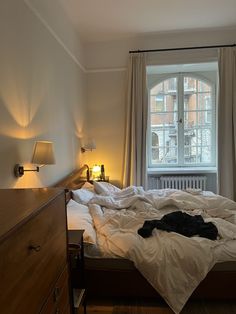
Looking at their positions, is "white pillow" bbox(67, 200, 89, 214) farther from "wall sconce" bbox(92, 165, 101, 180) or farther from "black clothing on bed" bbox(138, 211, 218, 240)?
"wall sconce" bbox(92, 165, 101, 180)

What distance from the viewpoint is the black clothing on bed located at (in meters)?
2.26

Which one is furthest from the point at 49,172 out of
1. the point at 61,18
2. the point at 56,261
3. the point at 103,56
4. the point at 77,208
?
the point at 103,56

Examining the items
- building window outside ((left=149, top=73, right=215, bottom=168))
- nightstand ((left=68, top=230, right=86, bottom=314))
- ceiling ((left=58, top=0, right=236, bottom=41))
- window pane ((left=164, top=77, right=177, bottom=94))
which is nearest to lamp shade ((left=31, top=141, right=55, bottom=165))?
nightstand ((left=68, top=230, right=86, bottom=314))

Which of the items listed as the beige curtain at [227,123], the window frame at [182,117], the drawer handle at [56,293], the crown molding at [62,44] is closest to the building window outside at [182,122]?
the window frame at [182,117]

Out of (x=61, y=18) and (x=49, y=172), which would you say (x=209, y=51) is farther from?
(x=49, y=172)

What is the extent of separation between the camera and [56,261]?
3.94ft

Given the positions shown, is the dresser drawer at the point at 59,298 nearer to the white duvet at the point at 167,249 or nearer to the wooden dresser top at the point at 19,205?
the wooden dresser top at the point at 19,205

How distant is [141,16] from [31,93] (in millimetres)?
2183

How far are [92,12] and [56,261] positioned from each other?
3236 mm

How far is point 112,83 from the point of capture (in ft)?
15.1

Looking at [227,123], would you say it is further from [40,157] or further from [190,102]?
[40,157]

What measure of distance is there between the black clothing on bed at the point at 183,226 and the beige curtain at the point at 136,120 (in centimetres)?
186

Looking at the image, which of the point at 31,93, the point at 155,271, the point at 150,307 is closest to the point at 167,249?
the point at 155,271

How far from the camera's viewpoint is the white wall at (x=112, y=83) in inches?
171
